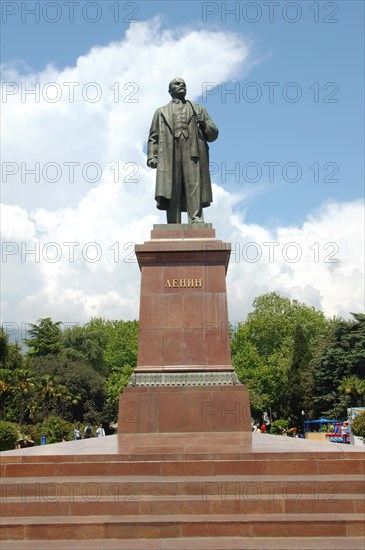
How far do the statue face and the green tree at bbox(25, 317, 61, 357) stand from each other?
50.4 metres

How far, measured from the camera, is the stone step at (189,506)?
24.4ft

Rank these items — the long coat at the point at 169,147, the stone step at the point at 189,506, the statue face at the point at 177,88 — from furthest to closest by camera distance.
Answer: the statue face at the point at 177,88
the long coat at the point at 169,147
the stone step at the point at 189,506

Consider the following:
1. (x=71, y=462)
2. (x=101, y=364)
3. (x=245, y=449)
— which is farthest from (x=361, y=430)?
(x=101, y=364)

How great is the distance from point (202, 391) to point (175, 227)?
13.7 ft

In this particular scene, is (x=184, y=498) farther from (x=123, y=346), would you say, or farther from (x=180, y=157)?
(x=123, y=346)

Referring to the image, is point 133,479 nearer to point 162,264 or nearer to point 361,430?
point 162,264

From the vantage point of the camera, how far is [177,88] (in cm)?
1476

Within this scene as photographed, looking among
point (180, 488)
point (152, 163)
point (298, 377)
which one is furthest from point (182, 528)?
point (298, 377)

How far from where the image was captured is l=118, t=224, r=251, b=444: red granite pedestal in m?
11.9

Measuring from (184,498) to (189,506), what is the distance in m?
0.17

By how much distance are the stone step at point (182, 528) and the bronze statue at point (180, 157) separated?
8.49 m

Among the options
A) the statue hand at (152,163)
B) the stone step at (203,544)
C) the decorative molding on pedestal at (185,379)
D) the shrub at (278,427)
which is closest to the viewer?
the stone step at (203,544)

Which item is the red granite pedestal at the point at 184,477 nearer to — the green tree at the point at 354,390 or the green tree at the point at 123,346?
the green tree at the point at 354,390

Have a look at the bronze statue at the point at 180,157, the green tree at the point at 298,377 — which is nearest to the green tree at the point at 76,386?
the green tree at the point at 298,377
